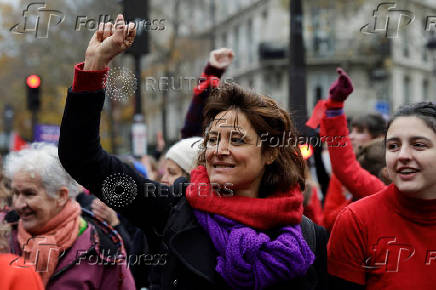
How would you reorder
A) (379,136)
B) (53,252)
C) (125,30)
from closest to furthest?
1. (125,30)
2. (53,252)
3. (379,136)

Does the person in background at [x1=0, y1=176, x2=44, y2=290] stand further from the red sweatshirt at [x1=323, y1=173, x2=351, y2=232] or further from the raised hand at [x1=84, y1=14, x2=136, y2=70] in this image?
the red sweatshirt at [x1=323, y1=173, x2=351, y2=232]

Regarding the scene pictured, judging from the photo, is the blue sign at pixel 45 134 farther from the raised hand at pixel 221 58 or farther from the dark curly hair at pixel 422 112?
the dark curly hair at pixel 422 112

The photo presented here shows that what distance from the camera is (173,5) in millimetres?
23500

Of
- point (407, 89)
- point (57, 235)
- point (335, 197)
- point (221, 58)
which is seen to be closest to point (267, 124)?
point (221, 58)

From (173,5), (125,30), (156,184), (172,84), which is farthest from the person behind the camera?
(173,5)

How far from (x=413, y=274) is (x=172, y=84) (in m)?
1.43

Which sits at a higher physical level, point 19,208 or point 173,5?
point 173,5

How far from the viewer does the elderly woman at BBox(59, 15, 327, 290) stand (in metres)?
2.30

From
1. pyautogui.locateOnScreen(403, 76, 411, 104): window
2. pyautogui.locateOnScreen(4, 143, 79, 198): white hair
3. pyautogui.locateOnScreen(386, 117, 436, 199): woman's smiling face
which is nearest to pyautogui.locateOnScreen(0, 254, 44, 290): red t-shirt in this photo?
pyautogui.locateOnScreen(4, 143, 79, 198): white hair

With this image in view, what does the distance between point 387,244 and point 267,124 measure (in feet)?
2.38

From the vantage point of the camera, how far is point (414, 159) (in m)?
2.51

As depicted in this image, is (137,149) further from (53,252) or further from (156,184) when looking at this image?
(156,184)

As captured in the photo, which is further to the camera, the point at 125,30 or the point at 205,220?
the point at 205,220

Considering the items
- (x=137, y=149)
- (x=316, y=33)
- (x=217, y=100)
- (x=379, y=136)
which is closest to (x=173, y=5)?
(x=316, y=33)
